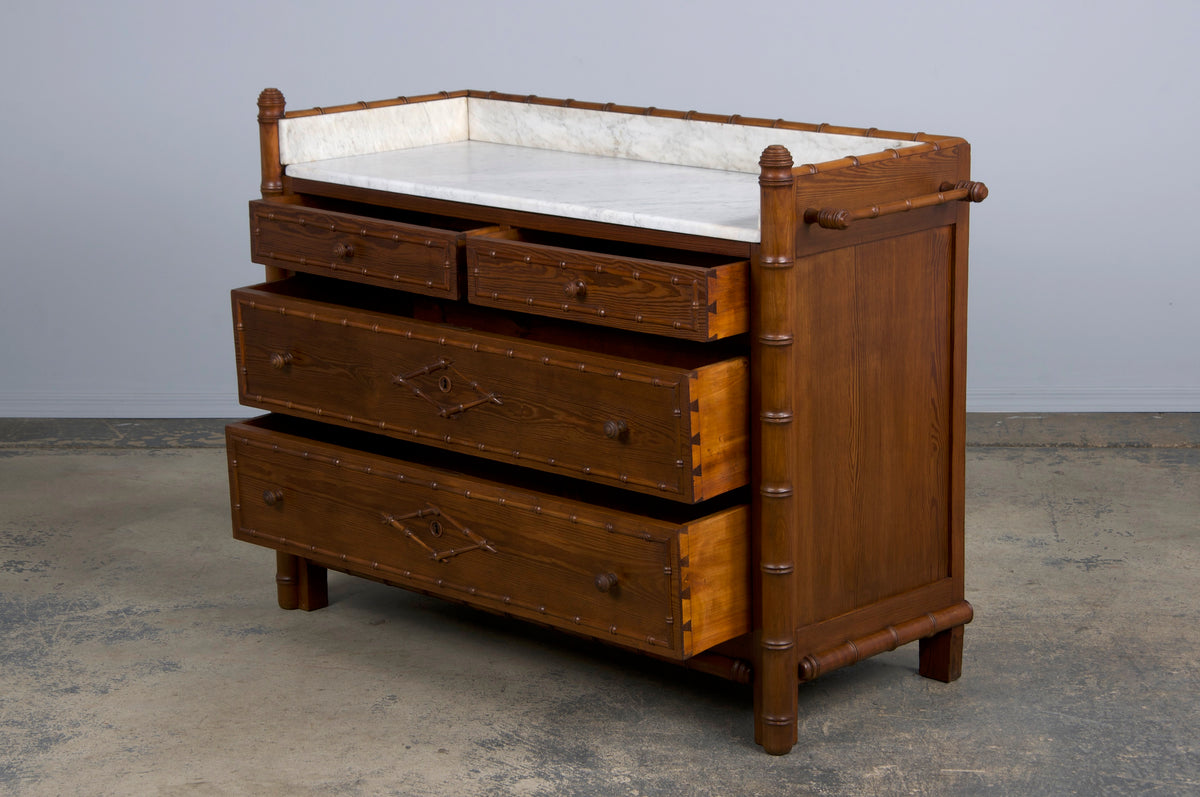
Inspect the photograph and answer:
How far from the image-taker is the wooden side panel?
121 inches

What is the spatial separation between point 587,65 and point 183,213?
1.38 m

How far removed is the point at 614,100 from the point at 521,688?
238 centimetres

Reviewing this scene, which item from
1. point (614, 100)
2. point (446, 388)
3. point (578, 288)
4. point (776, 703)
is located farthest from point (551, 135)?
point (776, 703)

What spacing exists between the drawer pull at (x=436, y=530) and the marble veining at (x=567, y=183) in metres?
0.62

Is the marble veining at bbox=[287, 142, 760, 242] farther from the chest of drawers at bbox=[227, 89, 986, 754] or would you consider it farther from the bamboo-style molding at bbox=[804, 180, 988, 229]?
the bamboo-style molding at bbox=[804, 180, 988, 229]

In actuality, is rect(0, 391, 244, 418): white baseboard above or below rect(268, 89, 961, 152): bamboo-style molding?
below

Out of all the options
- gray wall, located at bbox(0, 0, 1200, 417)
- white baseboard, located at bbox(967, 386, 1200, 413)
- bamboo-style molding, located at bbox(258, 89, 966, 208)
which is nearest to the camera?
bamboo-style molding, located at bbox(258, 89, 966, 208)

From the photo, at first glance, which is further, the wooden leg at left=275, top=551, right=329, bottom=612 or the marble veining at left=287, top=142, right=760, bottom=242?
the wooden leg at left=275, top=551, right=329, bottom=612

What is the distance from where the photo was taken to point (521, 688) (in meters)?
3.46

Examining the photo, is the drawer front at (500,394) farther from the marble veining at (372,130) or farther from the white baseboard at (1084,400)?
the white baseboard at (1084,400)

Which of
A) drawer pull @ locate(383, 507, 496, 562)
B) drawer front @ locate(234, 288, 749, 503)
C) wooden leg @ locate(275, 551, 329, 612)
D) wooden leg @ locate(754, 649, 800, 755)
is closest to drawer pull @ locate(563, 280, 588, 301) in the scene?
drawer front @ locate(234, 288, 749, 503)

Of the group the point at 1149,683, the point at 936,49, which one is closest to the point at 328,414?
the point at 1149,683

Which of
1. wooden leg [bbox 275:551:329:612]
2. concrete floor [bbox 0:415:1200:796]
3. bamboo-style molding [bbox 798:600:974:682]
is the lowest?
concrete floor [bbox 0:415:1200:796]

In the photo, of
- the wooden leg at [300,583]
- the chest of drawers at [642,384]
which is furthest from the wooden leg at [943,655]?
the wooden leg at [300,583]
